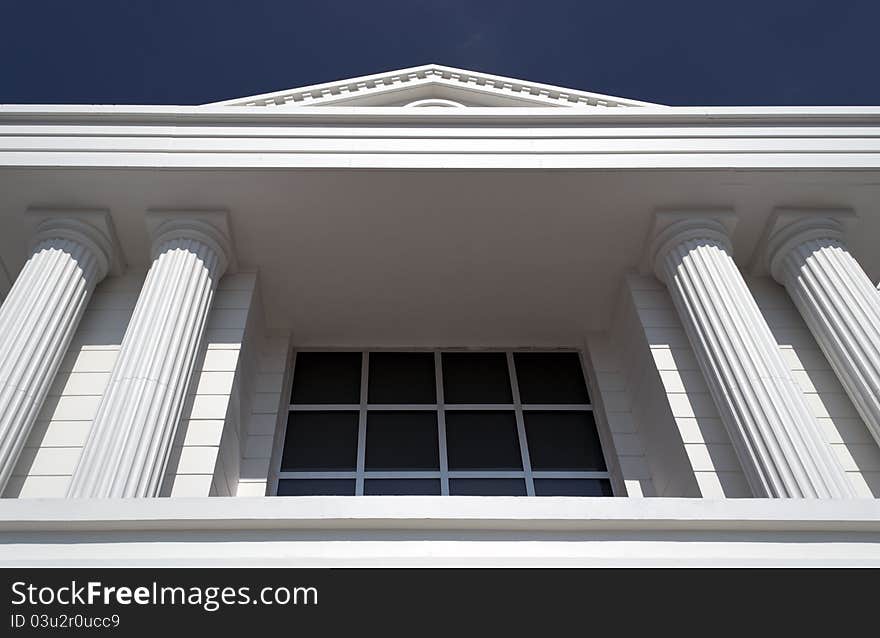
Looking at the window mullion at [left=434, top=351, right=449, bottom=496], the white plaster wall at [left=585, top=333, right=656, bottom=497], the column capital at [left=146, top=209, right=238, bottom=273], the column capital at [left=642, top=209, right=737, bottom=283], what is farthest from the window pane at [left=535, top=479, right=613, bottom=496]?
the column capital at [left=146, top=209, right=238, bottom=273]

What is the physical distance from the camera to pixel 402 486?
863cm

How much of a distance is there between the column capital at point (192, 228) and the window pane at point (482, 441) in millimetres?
3509

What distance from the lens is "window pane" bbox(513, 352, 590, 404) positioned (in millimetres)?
9859

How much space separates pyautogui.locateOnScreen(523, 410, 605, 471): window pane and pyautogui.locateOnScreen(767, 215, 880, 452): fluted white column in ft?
9.30

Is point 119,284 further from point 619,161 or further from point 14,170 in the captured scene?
point 619,161

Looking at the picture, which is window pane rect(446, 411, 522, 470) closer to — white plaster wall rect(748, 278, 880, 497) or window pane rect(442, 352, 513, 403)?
window pane rect(442, 352, 513, 403)

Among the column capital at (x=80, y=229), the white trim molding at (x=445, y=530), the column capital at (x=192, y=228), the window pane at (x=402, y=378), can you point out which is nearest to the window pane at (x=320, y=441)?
the window pane at (x=402, y=378)

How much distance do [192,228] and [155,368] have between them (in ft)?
7.60

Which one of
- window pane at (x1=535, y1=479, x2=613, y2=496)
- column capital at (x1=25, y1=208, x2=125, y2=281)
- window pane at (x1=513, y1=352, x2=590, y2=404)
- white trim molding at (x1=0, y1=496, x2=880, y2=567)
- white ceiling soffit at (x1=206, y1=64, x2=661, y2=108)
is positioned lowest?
white trim molding at (x1=0, y1=496, x2=880, y2=567)

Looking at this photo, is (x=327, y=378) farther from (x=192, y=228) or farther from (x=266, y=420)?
(x=192, y=228)

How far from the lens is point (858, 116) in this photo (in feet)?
29.7

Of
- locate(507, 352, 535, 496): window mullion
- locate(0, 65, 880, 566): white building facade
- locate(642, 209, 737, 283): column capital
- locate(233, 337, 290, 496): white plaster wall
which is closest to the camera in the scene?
locate(0, 65, 880, 566): white building facade

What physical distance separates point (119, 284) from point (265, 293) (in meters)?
1.79
